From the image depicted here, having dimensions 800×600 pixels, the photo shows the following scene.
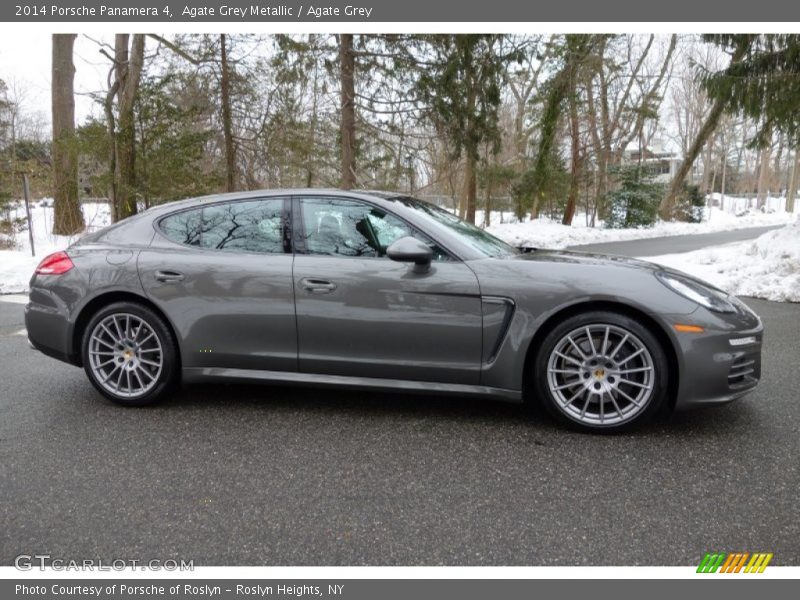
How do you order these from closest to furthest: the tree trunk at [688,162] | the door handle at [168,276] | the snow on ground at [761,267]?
the door handle at [168,276] < the snow on ground at [761,267] < the tree trunk at [688,162]

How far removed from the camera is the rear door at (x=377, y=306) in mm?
3400

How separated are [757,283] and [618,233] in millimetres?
15610

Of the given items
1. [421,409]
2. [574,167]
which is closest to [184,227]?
[421,409]

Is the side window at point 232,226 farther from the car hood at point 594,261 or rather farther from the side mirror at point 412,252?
the car hood at point 594,261

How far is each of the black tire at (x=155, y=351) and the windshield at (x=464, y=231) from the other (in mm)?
1764

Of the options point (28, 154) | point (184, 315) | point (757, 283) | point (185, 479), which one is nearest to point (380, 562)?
point (185, 479)

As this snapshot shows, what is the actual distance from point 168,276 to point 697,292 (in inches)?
127

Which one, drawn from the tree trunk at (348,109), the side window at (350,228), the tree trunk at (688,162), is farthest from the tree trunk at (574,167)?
the side window at (350,228)

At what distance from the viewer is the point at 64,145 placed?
1406 centimetres

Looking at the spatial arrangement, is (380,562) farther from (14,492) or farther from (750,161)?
(750,161)

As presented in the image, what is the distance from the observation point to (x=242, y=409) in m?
3.88
